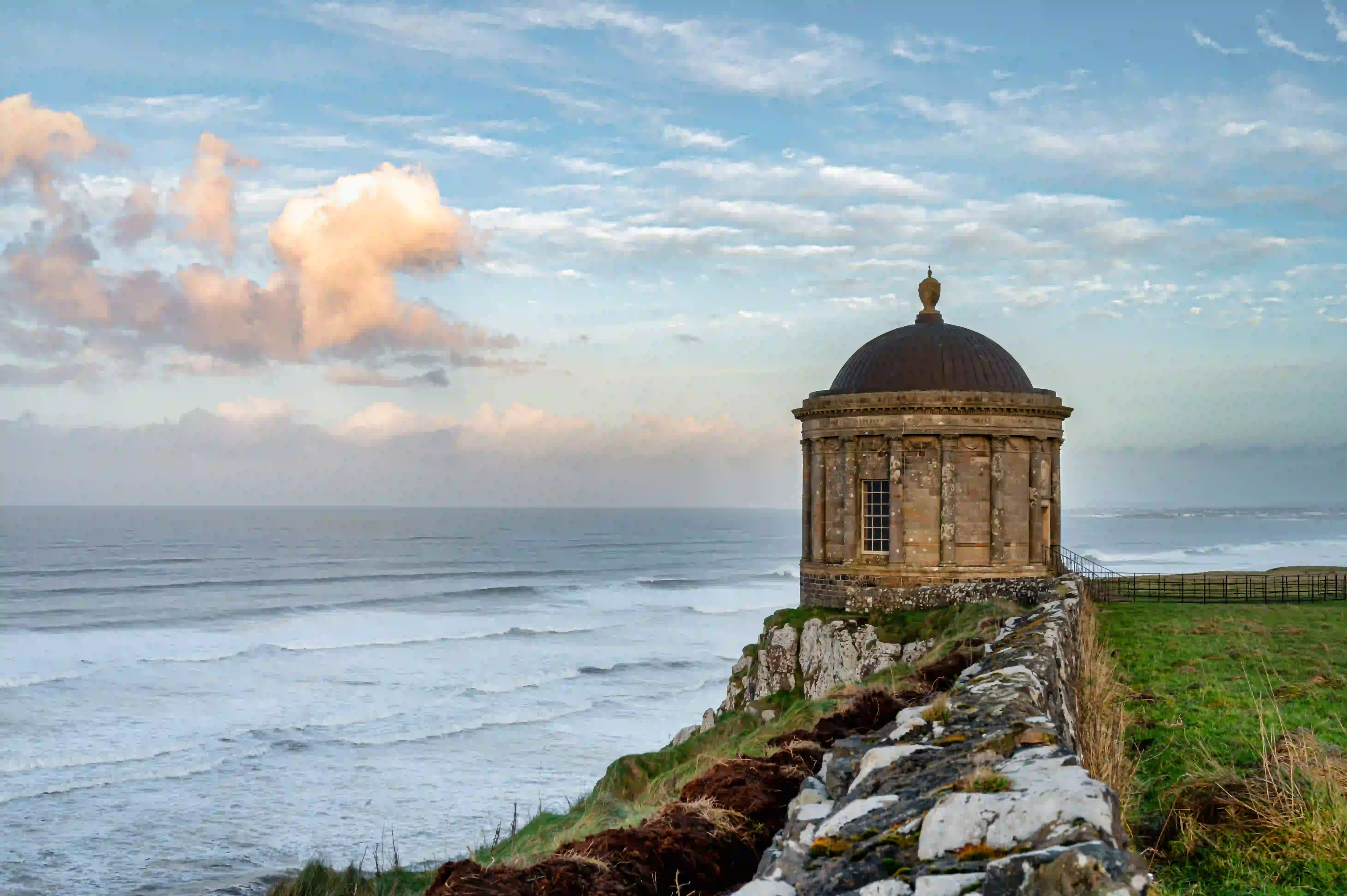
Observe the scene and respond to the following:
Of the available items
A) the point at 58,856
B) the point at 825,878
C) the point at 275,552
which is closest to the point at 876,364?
the point at 58,856

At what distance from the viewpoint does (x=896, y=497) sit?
25.1 meters

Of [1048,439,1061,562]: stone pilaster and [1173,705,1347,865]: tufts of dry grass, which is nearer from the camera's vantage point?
[1173,705,1347,865]: tufts of dry grass

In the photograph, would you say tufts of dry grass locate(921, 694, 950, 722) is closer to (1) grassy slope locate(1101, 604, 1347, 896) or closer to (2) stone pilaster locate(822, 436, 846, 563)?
(1) grassy slope locate(1101, 604, 1347, 896)

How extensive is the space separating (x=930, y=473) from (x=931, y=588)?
273cm

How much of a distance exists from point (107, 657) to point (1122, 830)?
161ft

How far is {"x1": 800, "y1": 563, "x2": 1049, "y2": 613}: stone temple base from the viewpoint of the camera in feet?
81.3

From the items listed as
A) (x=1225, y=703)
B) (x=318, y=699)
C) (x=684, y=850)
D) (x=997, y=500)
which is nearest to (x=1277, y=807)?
(x=684, y=850)

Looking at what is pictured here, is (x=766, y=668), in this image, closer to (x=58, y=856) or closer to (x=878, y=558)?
(x=878, y=558)

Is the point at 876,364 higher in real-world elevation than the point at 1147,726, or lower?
higher

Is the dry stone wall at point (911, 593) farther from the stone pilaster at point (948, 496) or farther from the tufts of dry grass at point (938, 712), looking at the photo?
the tufts of dry grass at point (938, 712)

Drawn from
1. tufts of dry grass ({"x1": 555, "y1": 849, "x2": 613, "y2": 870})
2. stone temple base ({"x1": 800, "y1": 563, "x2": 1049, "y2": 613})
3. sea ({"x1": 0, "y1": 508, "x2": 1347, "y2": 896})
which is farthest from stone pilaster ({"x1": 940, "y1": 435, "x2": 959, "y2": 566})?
tufts of dry grass ({"x1": 555, "y1": 849, "x2": 613, "y2": 870})

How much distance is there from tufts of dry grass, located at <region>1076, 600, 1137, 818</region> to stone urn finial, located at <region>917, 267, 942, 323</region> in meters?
15.6

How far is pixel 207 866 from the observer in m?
20.3

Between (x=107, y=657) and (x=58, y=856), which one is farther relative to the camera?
(x=107, y=657)
